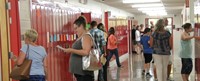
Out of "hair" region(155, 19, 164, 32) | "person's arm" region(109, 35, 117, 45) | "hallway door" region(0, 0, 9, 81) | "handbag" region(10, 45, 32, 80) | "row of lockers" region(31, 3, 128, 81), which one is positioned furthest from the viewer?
"person's arm" region(109, 35, 117, 45)

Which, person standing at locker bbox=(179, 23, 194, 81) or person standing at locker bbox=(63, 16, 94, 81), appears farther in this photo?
person standing at locker bbox=(179, 23, 194, 81)

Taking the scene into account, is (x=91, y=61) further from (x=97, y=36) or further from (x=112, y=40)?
(x=112, y=40)

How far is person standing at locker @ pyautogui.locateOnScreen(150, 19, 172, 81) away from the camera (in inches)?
236

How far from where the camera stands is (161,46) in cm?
603

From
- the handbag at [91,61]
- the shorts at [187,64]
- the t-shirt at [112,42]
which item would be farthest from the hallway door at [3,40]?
the t-shirt at [112,42]

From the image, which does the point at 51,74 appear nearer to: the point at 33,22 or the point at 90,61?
the point at 33,22

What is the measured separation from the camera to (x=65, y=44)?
6727mm

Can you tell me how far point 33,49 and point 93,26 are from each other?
2518 mm

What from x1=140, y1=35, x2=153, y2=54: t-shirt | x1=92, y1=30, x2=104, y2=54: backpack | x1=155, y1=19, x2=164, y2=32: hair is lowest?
x1=140, y1=35, x2=153, y2=54: t-shirt

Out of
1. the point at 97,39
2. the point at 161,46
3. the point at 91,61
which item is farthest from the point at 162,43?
the point at 91,61

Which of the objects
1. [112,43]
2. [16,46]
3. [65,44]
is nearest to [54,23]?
[65,44]

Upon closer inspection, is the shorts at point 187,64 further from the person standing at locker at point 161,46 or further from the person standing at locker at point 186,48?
the person standing at locker at point 161,46

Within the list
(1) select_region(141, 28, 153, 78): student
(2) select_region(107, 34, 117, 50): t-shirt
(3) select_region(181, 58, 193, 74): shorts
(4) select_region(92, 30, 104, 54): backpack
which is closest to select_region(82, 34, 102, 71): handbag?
(4) select_region(92, 30, 104, 54): backpack

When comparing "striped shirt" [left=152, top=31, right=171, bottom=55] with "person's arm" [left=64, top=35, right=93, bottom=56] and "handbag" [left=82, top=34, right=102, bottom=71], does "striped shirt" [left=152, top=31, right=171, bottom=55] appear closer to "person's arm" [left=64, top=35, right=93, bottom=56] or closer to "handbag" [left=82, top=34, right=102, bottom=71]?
"handbag" [left=82, top=34, right=102, bottom=71]
